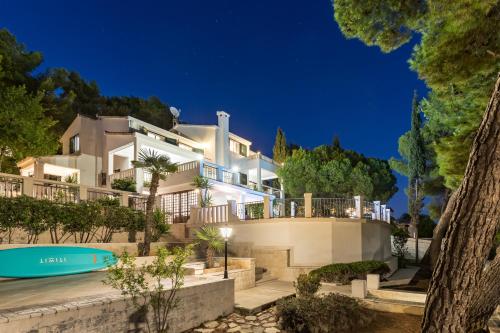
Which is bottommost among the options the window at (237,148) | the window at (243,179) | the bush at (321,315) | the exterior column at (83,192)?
the bush at (321,315)

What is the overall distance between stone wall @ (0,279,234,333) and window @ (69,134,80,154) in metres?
19.4

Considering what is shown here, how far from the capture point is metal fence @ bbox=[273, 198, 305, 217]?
56.0 feet

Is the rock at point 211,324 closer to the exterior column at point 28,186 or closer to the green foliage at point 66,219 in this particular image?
the green foliage at point 66,219

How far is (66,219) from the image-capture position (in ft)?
39.5

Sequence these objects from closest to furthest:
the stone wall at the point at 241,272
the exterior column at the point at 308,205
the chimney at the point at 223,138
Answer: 1. the stone wall at the point at 241,272
2. the exterior column at the point at 308,205
3. the chimney at the point at 223,138

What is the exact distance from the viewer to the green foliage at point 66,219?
1063 centimetres

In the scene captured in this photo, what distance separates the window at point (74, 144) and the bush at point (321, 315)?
20.9 metres

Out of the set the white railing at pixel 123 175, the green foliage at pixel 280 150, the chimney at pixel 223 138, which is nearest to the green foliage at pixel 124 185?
the white railing at pixel 123 175

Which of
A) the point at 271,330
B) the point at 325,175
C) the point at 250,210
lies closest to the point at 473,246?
the point at 271,330

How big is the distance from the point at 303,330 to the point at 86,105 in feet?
116

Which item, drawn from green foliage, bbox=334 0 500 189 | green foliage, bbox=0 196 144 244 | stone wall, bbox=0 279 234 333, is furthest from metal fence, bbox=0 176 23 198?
green foliage, bbox=334 0 500 189

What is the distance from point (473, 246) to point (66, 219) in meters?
12.0

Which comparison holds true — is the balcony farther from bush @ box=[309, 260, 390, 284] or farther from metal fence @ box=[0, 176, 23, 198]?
metal fence @ box=[0, 176, 23, 198]

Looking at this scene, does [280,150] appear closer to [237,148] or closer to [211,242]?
[237,148]
